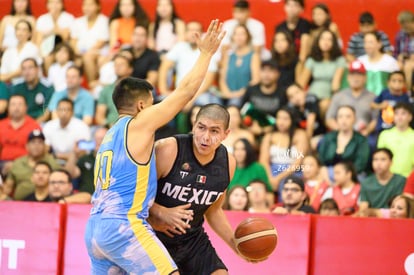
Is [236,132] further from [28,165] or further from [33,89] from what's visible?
[33,89]

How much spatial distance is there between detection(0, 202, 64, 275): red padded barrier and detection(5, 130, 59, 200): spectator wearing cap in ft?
7.13

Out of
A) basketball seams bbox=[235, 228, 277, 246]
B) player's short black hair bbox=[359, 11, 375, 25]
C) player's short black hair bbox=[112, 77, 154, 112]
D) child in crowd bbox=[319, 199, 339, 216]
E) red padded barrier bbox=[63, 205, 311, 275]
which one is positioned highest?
player's short black hair bbox=[359, 11, 375, 25]

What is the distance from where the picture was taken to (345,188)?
38.0 ft

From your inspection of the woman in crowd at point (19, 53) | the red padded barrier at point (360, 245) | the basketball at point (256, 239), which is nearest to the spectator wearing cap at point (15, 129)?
the woman in crowd at point (19, 53)

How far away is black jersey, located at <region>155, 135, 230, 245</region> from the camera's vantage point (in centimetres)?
811

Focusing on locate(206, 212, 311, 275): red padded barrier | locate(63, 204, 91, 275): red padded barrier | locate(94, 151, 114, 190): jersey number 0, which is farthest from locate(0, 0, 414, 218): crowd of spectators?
locate(94, 151, 114, 190): jersey number 0

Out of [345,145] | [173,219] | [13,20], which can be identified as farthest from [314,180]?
[13,20]

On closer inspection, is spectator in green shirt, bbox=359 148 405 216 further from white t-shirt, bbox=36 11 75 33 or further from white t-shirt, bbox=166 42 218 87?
white t-shirt, bbox=36 11 75 33

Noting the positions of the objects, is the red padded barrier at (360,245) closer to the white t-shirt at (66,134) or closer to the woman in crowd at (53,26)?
the white t-shirt at (66,134)

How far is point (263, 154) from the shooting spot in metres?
12.4

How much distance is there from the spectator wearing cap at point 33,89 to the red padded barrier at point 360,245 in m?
5.54

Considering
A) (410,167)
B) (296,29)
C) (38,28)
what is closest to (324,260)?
(410,167)

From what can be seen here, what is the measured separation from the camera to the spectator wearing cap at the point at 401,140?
39.5 ft

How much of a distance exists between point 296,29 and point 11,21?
4.58 meters
